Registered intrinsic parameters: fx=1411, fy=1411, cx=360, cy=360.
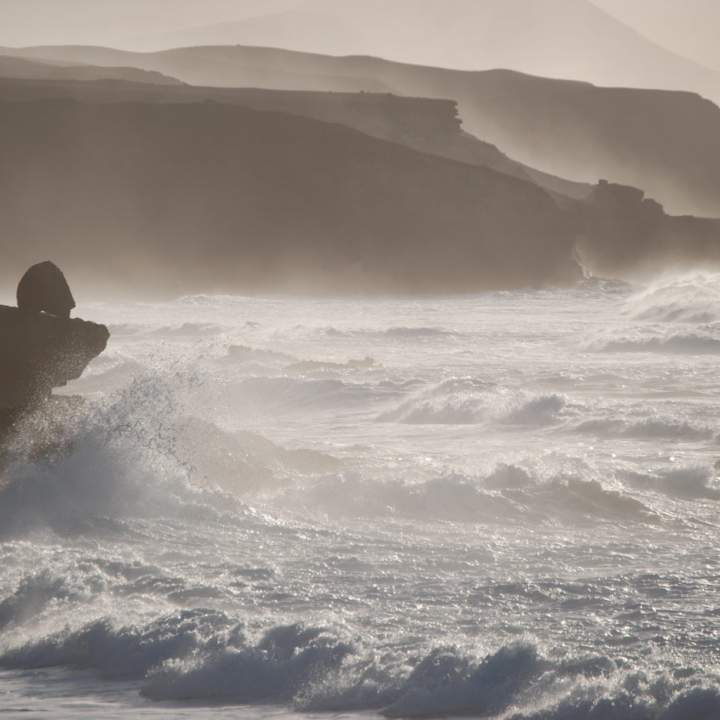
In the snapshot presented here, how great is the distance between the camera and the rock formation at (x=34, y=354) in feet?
40.9

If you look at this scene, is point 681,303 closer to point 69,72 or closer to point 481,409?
point 481,409

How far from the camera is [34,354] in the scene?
1259 cm

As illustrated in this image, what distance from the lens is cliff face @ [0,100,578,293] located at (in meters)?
56.3

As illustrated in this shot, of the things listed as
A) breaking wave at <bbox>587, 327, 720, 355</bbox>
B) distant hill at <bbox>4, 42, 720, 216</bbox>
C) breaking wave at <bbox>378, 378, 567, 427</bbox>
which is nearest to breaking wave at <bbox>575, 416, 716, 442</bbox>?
breaking wave at <bbox>378, 378, 567, 427</bbox>

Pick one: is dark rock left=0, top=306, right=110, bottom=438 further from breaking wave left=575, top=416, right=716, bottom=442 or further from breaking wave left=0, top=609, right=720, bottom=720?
breaking wave left=575, top=416, right=716, bottom=442

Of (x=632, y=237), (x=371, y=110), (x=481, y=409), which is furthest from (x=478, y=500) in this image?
(x=632, y=237)

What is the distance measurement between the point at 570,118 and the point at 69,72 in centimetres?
4956

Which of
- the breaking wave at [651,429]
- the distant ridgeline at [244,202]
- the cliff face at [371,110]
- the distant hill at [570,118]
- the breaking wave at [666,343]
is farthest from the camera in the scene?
the distant hill at [570,118]

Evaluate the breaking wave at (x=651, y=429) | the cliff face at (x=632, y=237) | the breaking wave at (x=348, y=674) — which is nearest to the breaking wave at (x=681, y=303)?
the breaking wave at (x=651, y=429)

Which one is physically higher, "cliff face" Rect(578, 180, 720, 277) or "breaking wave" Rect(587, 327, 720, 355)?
"cliff face" Rect(578, 180, 720, 277)

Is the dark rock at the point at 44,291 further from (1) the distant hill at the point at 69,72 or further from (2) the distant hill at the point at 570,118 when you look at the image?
(2) the distant hill at the point at 570,118

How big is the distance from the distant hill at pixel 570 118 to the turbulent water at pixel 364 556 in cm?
9071

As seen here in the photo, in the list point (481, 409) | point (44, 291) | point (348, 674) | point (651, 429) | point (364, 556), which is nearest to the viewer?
point (348, 674)

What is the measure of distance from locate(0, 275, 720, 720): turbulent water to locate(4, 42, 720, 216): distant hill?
298 feet
